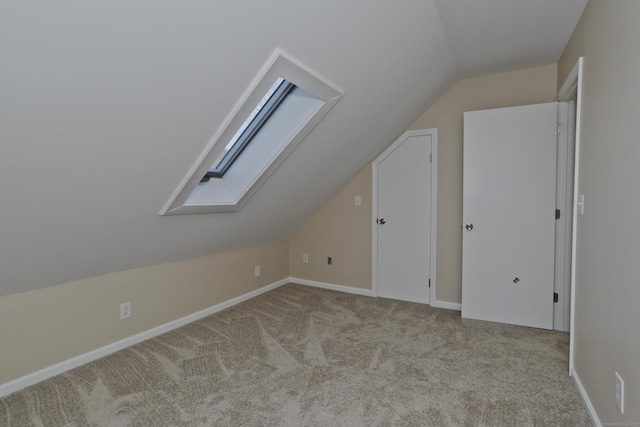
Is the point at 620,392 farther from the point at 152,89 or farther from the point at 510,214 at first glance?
the point at 152,89

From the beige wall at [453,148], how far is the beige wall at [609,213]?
109 centimetres

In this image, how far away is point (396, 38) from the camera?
2182 millimetres

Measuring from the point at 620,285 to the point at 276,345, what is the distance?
6.98 feet

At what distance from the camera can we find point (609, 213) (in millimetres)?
1633

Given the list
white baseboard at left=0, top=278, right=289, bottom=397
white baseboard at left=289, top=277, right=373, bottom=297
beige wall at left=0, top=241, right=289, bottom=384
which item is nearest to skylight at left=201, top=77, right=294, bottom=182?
beige wall at left=0, top=241, right=289, bottom=384

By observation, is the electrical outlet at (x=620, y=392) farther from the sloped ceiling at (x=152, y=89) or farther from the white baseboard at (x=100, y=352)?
the white baseboard at (x=100, y=352)

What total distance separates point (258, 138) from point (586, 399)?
2588 millimetres

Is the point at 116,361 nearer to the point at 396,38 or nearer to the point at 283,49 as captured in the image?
the point at 283,49

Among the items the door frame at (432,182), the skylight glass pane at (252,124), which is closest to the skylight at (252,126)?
the skylight glass pane at (252,124)

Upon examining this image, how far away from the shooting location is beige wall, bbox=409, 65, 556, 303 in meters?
3.29

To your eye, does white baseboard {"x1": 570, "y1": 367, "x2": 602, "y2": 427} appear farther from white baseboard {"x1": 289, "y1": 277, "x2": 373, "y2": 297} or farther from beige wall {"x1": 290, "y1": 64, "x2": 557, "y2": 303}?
white baseboard {"x1": 289, "y1": 277, "x2": 373, "y2": 297}

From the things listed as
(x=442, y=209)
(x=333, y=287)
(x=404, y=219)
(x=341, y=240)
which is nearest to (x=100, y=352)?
(x=333, y=287)

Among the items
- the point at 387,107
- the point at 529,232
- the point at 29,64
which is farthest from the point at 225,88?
the point at 529,232

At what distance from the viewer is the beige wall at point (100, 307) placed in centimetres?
206
